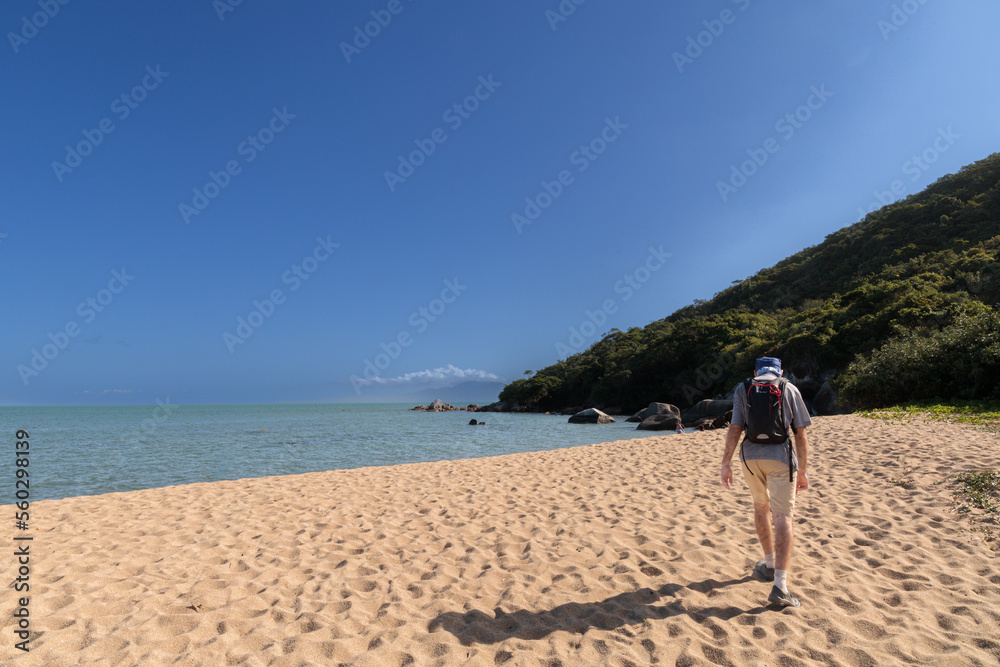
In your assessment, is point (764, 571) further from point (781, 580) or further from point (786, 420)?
point (786, 420)

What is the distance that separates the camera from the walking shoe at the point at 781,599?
3654 mm

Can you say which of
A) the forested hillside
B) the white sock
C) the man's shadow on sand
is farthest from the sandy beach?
the forested hillside

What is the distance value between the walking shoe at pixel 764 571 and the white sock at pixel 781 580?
37 centimetres

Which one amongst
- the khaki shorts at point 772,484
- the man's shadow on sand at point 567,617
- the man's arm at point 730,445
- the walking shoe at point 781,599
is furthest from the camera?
the man's arm at point 730,445

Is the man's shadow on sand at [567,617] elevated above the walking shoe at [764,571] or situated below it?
below

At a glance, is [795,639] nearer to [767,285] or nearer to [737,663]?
[737,663]

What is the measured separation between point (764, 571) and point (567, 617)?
2.05 m

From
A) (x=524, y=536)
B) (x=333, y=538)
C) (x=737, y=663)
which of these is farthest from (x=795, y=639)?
(x=333, y=538)

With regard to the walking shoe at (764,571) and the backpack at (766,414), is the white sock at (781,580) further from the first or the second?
the backpack at (766,414)

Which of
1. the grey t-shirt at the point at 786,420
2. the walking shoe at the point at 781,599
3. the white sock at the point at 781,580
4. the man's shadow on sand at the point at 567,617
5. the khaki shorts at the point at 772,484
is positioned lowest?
the man's shadow on sand at the point at 567,617

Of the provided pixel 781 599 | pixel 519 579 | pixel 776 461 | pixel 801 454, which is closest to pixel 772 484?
pixel 776 461

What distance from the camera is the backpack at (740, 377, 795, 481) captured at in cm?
385

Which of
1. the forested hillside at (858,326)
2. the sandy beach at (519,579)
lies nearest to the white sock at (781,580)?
the sandy beach at (519,579)

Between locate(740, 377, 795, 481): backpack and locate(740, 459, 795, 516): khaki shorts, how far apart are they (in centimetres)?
6
